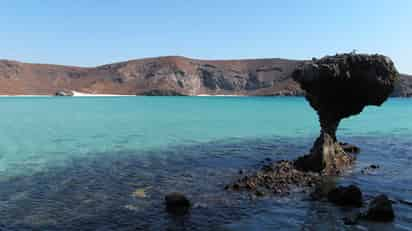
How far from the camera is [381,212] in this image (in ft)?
60.7

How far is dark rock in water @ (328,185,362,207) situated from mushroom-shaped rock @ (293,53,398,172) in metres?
8.08

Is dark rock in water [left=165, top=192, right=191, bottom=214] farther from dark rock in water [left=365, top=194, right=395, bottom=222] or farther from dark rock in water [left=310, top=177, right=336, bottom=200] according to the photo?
dark rock in water [left=365, top=194, right=395, bottom=222]

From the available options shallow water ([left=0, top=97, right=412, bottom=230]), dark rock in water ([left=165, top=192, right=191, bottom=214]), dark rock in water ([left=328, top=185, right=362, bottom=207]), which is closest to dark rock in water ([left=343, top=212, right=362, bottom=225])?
shallow water ([left=0, top=97, right=412, bottom=230])

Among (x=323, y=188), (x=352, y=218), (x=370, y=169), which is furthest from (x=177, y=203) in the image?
(x=370, y=169)

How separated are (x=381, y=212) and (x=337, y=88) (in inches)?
610

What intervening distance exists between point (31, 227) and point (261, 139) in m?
36.8

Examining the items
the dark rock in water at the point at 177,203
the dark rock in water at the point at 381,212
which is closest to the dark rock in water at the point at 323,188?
the dark rock in water at the point at 381,212

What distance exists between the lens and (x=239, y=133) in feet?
194

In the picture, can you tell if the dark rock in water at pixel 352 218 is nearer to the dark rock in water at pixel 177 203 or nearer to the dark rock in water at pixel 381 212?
the dark rock in water at pixel 381 212

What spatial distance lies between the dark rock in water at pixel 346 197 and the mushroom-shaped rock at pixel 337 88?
8079 millimetres

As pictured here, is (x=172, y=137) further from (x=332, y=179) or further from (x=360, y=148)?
(x=332, y=179)

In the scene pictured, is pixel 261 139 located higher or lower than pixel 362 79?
lower

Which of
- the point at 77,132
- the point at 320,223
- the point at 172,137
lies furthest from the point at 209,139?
the point at 320,223

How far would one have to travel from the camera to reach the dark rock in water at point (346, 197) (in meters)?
21.0
